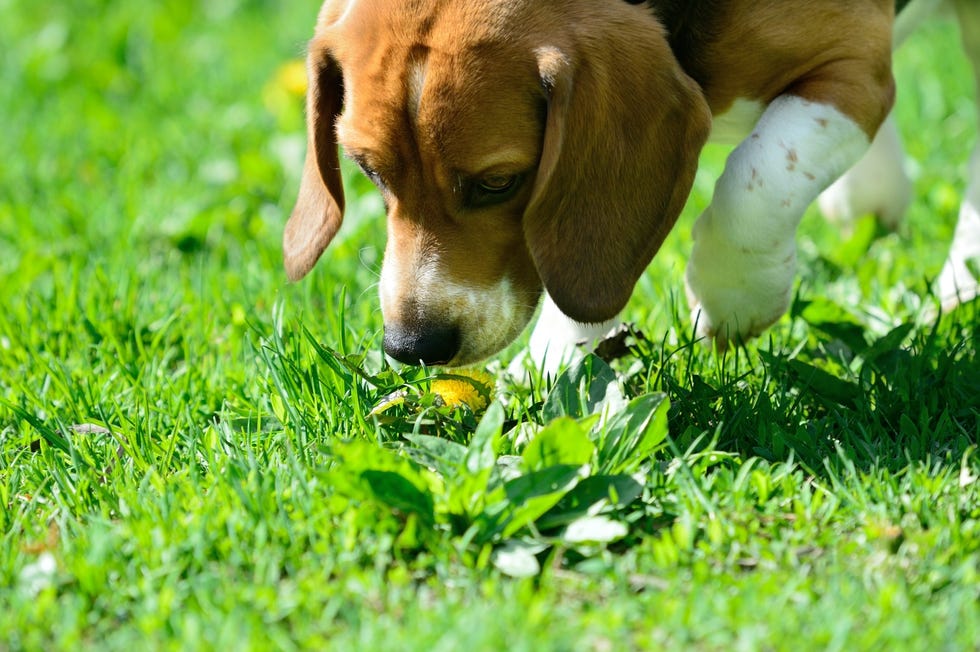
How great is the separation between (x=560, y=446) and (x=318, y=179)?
1.30 meters

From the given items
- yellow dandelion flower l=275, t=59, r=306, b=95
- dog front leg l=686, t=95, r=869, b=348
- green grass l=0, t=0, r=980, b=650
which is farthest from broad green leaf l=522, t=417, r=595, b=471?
yellow dandelion flower l=275, t=59, r=306, b=95

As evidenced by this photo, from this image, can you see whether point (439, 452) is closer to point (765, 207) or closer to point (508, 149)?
point (508, 149)

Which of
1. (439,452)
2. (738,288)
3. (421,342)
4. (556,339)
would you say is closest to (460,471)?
(439,452)

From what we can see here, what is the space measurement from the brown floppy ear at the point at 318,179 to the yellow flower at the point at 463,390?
2.15ft

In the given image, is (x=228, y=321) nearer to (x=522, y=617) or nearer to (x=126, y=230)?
(x=126, y=230)

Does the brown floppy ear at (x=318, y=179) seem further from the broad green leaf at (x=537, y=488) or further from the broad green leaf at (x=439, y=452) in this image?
the broad green leaf at (x=537, y=488)

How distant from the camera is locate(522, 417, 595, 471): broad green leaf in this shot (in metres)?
2.46

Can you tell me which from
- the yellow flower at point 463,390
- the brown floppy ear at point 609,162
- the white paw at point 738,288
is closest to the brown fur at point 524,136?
the brown floppy ear at point 609,162

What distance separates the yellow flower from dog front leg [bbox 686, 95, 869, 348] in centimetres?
59

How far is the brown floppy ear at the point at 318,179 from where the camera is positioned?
326 cm

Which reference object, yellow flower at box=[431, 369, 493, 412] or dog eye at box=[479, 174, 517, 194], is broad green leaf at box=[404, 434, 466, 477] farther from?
dog eye at box=[479, 174, 517, 194]

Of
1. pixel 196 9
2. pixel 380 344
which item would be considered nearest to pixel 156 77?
pixel 196 9

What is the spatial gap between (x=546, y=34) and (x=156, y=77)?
14.3 ft

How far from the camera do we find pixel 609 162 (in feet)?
9.33
